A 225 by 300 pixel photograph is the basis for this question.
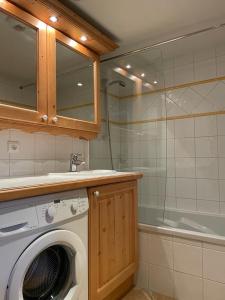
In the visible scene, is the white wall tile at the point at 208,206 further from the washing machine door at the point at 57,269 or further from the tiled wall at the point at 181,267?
the washing machine door at the point at 57,269

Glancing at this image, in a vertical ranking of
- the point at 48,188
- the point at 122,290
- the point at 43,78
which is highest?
the point at 43,78

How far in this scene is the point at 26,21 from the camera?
1412 millimetres

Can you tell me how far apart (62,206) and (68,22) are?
1.21 metres

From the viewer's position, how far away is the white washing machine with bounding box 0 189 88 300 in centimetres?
89

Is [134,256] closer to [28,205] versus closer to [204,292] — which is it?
[204,292]

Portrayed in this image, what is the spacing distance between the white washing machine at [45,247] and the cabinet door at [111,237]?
0.24 ft

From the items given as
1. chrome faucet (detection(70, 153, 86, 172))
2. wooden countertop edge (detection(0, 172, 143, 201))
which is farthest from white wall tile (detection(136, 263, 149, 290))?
chrome faucet (detection(70, 153, 86, 172))

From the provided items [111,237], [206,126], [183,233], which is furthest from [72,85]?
[206,126]

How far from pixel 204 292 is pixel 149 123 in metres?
1.33

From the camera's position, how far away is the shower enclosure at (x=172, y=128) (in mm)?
2051

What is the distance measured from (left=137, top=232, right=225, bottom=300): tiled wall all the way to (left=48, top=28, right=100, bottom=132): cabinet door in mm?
1054

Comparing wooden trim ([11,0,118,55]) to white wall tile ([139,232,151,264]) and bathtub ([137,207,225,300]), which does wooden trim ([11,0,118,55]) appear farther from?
white wall tile ([139,232,151,264])

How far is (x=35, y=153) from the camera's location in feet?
5.48

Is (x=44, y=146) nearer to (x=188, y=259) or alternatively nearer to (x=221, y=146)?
(x=188, y=259)
